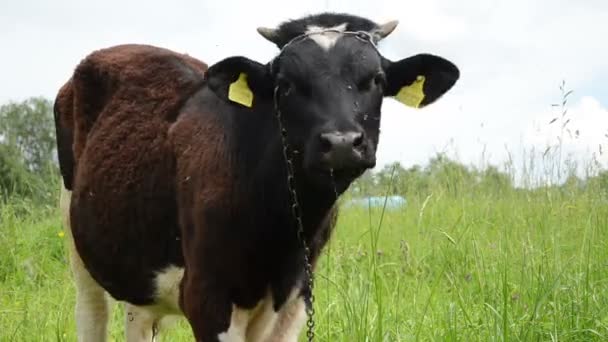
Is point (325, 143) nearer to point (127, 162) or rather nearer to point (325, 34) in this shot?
point (325, 34)

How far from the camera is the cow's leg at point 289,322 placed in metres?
Answer: 4.88

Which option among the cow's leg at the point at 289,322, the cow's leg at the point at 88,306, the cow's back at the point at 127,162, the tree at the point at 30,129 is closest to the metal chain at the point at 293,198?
the cow's leg at the point at 289,322

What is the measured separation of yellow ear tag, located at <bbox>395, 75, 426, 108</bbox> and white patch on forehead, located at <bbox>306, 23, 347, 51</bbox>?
19.1 inches

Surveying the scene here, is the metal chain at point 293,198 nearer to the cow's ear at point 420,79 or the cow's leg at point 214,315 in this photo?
the cow's leg at point 214,315

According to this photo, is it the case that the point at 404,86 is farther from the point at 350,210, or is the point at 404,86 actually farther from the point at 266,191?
the point at 350,210

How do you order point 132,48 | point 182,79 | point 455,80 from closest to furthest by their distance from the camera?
point 455,80 < point 182,79 < point 132,48

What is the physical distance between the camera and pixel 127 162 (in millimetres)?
5426

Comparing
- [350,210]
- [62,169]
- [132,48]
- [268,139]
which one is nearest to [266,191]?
[268,139]

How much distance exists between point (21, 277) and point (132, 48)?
4360mm

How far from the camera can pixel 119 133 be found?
5637 millimetres

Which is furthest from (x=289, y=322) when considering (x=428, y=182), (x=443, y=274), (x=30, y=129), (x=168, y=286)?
(x=30, y=129)

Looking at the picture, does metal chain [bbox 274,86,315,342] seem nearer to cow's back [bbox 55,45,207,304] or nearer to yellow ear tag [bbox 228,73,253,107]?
yellow ear tag [bbox 228,73,253,107]

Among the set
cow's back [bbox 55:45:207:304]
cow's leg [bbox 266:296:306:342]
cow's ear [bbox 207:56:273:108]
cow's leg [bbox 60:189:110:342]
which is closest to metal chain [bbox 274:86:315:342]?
cow's ear [bbox 207:56:273:108]

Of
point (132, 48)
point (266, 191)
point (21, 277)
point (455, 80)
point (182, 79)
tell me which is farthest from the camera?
point (21, 277)
